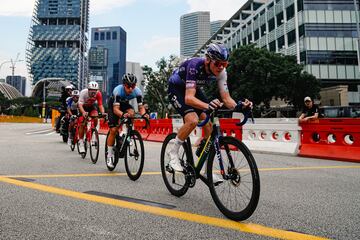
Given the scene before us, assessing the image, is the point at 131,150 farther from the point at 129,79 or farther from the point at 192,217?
the point at 192,217

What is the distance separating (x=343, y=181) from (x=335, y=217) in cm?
240

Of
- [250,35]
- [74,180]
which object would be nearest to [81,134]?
[74,180]

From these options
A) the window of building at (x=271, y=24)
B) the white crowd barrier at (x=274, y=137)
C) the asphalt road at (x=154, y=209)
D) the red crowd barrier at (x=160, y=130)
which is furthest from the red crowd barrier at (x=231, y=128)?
the window of building at (x=271, y=24)

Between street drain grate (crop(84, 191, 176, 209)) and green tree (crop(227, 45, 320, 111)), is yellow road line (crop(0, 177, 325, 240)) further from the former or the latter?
green tree (crop(227, 45, 320, 111))

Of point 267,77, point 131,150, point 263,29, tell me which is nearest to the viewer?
point 131,150

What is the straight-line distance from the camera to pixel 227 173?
128 inches

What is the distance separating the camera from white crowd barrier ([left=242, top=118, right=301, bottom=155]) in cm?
966

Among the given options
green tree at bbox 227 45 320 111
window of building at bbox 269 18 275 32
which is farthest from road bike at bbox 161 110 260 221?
window of building at bbox 269 18 275 32

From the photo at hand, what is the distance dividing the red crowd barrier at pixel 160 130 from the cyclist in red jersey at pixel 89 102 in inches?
248

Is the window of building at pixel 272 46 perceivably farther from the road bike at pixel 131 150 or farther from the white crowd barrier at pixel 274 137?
the road bike at pixel 131 150

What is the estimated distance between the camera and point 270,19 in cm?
5438

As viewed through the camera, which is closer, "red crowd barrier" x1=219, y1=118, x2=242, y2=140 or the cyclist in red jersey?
the cyclist in red jersey

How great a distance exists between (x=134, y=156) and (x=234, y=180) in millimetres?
2509

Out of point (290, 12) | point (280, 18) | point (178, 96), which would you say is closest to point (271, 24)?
point (280, 18)
